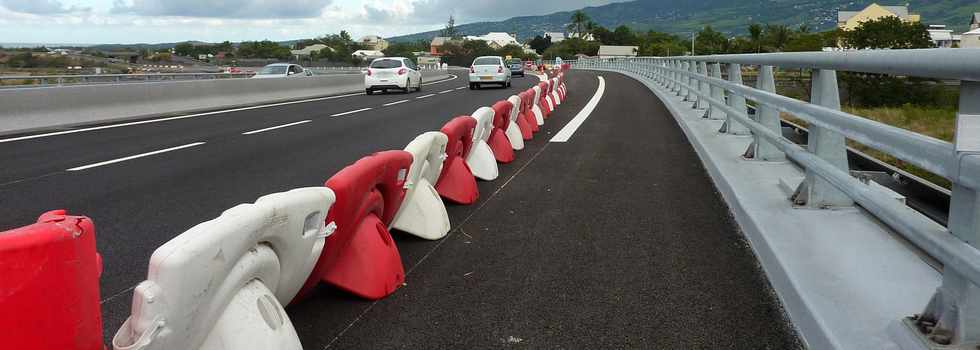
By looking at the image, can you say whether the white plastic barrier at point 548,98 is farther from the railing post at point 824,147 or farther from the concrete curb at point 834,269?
the railing post at point 824,147

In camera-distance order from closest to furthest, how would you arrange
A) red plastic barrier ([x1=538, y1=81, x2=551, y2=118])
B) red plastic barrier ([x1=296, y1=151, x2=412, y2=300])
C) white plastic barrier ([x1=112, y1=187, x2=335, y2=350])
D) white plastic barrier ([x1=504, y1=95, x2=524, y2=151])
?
white plastic barrier ([x1=112, y1=187, x2=335, y2=350])
red plastic barrier ([x1=296, y1=151, x2=412, y2=300])
white plastic barrier ([x1=504, y1=95, x2=524, y2=151])
red plastic barrier ([x1=538, y1=81, x2=551, y2=118])

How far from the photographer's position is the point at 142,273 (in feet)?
15.6

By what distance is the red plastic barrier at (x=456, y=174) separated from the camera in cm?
665

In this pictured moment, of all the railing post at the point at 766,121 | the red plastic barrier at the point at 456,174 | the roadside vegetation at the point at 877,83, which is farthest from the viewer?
the railing post at the point at 766,121

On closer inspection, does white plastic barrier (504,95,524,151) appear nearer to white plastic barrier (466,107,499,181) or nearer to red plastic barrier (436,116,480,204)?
white plastic barrier (466,107,499,181)

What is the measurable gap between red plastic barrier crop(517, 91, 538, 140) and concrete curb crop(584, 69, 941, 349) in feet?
19.8

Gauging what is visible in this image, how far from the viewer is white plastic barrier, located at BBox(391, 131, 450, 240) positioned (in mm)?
5336

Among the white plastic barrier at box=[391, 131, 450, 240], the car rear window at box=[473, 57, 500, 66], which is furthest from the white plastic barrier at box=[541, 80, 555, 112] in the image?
the car rear window at box=[473, 57, 500, 66]

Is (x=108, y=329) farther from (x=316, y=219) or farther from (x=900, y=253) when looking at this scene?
(x=900, y=253)

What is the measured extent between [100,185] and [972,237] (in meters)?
7.64

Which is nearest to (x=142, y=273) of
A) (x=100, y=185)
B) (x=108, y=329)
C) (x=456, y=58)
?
(x=108, y=329)

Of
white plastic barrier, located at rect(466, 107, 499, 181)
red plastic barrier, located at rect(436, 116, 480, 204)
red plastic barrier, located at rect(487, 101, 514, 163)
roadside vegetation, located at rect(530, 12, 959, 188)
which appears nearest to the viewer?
roadside vegetation, located at rect(530, 12, 959, 188)

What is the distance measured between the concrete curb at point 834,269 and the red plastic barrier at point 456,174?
2.22 m

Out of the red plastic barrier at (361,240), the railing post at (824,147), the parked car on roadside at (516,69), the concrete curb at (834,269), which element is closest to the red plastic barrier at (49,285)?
the red plastic barrier at (361,240)
